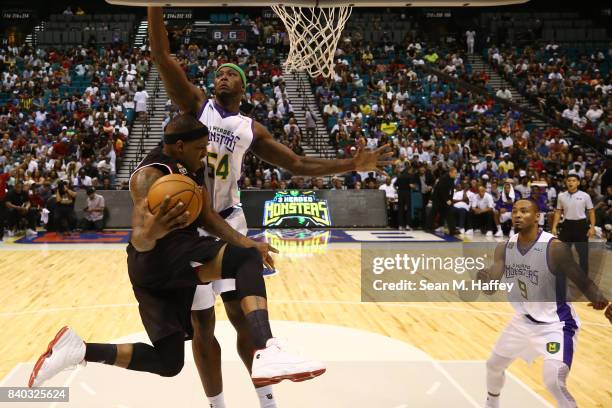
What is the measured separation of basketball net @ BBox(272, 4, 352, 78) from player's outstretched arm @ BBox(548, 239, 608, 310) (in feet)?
8.60

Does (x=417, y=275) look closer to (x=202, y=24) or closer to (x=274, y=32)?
(x=274, y=32)

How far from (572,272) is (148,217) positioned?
9.77ft

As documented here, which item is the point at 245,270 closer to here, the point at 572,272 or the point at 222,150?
the point at 222,150

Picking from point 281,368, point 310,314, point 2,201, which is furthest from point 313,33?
point 2,201

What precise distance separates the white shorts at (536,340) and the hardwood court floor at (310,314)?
1.06 m

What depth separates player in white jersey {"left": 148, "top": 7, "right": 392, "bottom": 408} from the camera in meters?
4.34

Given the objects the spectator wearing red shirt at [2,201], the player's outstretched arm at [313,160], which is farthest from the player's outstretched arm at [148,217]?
the spectator wearing red shirt at [2,201]

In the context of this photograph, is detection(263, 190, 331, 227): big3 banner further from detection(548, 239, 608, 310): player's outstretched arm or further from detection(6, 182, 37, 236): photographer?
detection(548, 239, 608, 310): player's outstretched arm

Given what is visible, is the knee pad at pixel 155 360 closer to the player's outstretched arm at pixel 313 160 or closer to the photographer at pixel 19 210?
the player's outstretched arm at pixel 313 160

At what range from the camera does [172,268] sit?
11.8 ft

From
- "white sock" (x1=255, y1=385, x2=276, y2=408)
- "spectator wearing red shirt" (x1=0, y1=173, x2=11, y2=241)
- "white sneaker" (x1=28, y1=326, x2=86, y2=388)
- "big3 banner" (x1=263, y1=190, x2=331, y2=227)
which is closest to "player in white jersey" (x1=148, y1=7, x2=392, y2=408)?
"white sock" (x1=255, y1=385, x2=276, y2=408)

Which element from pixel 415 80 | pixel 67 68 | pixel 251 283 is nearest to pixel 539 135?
pixel 415 80

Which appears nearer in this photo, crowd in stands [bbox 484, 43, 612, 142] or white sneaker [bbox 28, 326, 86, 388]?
white sneaker [bbox 28, 326, 86, 388]

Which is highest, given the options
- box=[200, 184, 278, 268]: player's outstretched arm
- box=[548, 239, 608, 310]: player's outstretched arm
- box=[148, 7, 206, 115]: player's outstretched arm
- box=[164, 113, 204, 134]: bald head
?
box=[148, 7, 206, 115]: player's outstretched arm
